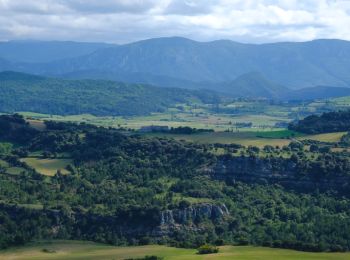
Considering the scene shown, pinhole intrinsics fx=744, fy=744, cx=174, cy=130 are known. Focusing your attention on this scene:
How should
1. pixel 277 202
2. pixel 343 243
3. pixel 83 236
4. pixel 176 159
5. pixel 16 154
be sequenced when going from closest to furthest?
1. pixel 343 243
2. pixel 83 236
3. pixel 277 202
4. pixel 176 159
5. pixel 16 154

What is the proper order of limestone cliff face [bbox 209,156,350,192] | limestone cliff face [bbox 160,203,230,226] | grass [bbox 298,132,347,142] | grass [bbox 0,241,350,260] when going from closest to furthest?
grass [bbox 0,241,350,260]
limestone cliff face [bbox 160,203,230,226]
limestone cliff face [bbox 209,156,350,192]
grass [bbox 298,132,347,142]

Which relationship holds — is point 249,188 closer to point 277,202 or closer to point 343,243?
point 277,202

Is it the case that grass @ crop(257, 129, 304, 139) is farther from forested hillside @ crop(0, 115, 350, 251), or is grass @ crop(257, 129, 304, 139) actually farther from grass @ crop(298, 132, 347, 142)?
forested hillside @ crop(0, 115, 350, 251)

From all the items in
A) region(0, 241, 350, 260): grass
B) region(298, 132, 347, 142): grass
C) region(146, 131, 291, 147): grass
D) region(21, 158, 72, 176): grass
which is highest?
region(298, 132, 347, 142): grass

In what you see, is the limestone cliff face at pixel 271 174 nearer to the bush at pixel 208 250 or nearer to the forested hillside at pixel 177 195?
the forested hillside at pixel 177 195

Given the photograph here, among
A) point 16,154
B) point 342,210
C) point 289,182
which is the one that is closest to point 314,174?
point 289,182

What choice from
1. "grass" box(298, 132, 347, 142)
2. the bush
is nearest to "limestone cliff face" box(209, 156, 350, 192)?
"grass" box(298, 132, 347, 142)
